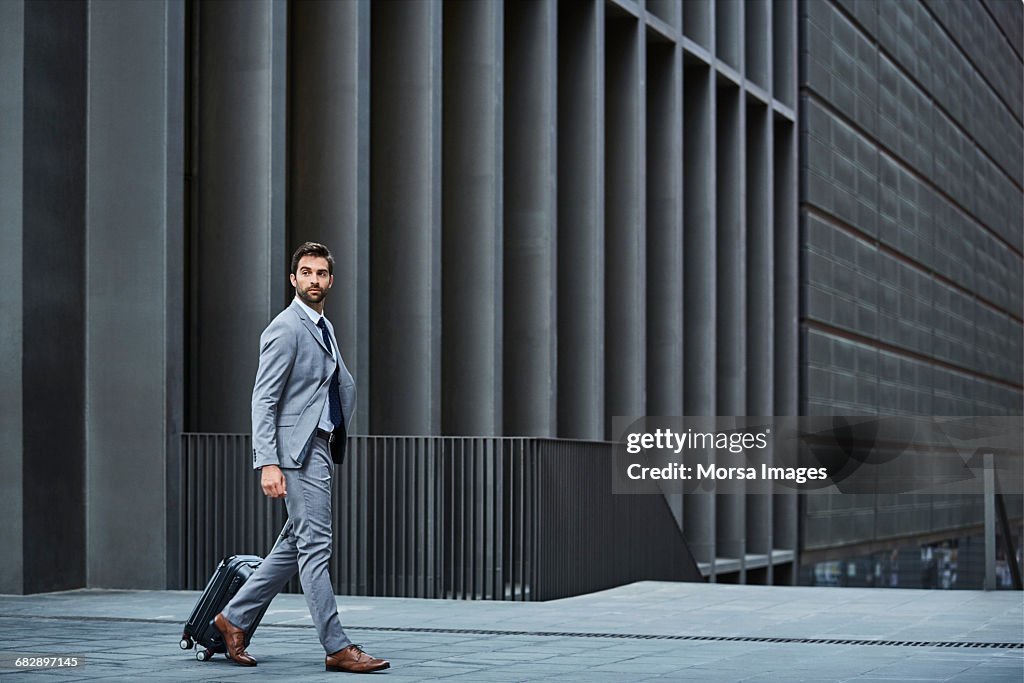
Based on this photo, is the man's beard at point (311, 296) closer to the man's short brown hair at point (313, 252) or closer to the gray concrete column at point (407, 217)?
the man's short brown hair at point (313, 252)

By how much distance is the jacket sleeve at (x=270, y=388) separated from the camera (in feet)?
25.5

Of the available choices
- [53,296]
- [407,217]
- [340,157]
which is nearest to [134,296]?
[53,296]

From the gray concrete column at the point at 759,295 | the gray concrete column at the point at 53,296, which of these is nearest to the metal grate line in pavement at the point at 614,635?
the gray concrete column at the point at 53,296

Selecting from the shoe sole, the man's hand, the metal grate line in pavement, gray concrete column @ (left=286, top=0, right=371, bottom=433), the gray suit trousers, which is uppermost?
gray concrete column @ (left=286, top=0, right=371, bottom=433)

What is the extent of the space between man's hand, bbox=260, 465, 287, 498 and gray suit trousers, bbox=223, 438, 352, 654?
9 centimetres

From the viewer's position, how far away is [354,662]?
25.2ft

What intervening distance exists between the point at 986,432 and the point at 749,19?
15.6 metres

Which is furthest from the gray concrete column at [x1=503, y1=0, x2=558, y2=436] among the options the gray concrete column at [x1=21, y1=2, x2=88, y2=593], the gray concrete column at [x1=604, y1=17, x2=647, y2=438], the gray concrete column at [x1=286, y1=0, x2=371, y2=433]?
the gray concrete column at [x1=21, y1=2, x2=88, y2=593]

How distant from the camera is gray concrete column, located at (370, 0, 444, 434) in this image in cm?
1716

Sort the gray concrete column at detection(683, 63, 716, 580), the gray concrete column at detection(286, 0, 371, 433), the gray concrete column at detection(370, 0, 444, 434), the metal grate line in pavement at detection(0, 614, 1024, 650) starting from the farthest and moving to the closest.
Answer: the gray concrete column at detection(683, 63, 716, 580) → the gray concrete column at detection(370, 0, 444, 434) → the gray concrete column at detection(286, 0, 371, 433) → the metal grate line in pavement at detection(0, 614, 1024, 650)

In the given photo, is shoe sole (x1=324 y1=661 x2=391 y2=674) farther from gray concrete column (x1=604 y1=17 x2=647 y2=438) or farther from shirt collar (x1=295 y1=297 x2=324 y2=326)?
gray concrete column (x1=604 y1=17 x2=647 y2=438)

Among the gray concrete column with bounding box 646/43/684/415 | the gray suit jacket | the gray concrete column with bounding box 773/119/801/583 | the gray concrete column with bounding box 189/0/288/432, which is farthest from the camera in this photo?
the gray concrete column with bounding box 773/119/801/583

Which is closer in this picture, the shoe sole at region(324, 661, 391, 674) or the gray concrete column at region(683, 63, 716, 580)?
the shoe sole at region(324, 661, 391, 674)

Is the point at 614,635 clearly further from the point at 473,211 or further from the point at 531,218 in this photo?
the point at 531,218
